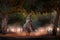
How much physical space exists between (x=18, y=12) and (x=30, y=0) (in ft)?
4.90

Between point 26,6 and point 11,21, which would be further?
point 11,21

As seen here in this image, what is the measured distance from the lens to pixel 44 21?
33.9 ft

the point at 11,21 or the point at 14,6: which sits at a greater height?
the point at 14,6

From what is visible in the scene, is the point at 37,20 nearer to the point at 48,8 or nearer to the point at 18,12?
the point at 18,12

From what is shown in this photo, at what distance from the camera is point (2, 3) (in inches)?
305

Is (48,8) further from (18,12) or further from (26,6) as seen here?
(18,12)

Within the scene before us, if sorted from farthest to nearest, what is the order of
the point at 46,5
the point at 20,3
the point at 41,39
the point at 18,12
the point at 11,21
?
the point at 11,21 < the point at 18,12 < the point at 20,3 < the point at 46,5 < the point at 41,39

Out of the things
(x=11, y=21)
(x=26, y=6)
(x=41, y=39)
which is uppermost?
(x=26, y=6)

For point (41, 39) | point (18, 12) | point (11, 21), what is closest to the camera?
point (41, 39)

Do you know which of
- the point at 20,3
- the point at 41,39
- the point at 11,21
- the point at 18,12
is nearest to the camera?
the point at 41,39

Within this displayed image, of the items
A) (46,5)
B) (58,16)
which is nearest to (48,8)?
(46,5)

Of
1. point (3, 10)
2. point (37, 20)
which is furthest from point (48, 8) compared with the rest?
point (37, 20)

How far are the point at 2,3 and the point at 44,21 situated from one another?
11.0 ft

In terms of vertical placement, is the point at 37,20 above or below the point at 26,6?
below
